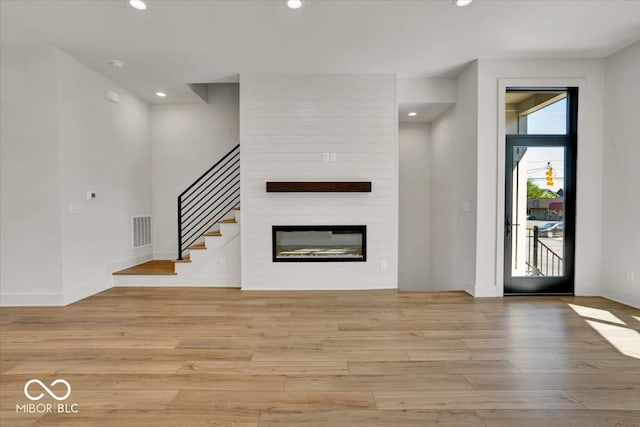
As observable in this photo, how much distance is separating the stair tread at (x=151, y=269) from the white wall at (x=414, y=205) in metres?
4.04

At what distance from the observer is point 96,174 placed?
437 centimetres

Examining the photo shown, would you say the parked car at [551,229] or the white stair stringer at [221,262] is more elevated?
the parked car at [551,229]

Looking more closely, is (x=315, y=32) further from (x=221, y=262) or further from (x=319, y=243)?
(x=221, y=262)

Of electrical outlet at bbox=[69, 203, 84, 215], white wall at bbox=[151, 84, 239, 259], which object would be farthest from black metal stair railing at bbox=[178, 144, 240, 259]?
electrical outlet at bbox=[69, 203, 84, 215]

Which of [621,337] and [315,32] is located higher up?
[315,32]

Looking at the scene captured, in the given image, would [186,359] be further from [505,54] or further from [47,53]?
[505,54]

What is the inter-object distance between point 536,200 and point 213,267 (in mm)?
4589

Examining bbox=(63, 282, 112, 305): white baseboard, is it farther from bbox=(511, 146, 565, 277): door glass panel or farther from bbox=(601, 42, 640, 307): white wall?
bbox=(601, 42, 640, 307): white wall

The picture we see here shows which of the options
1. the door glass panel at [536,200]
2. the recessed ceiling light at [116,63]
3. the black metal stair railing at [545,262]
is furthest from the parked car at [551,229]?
the recessed ceiling light at [116,63]

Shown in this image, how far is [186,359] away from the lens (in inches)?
95.4

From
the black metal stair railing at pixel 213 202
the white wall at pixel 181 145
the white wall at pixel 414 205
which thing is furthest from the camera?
the white wall at pixel 414 205

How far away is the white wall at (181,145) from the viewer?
18.8ft

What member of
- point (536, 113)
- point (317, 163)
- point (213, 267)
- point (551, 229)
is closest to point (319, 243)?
point (317, 163)

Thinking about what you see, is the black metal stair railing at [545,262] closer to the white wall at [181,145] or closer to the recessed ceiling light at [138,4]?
the white wall at [181,145]
